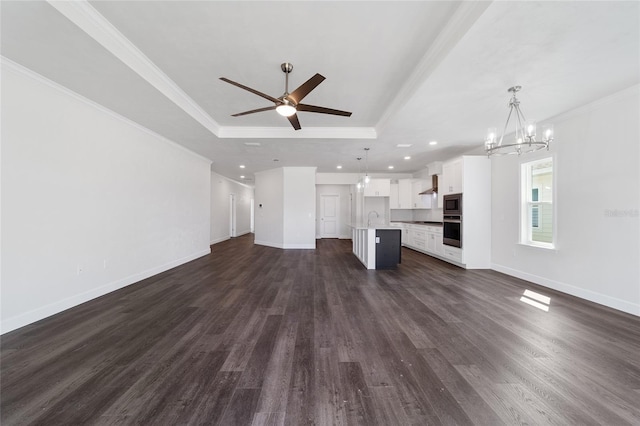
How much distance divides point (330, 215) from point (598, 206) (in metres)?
7.88

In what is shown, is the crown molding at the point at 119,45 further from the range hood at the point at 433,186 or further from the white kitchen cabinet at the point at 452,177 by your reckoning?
A: the range hood at the point at 433,186

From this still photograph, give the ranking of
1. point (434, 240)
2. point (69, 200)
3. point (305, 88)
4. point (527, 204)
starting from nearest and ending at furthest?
point (305, 88)
point (69, 200)
point (527, 204)
point (434, 240)

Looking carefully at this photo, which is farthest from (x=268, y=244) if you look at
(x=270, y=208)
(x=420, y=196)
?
(x=420, y=196)

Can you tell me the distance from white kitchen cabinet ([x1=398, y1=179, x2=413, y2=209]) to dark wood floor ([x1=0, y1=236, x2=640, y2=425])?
16.3ft

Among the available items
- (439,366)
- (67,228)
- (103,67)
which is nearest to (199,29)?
(103,67)

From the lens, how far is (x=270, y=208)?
8203mm

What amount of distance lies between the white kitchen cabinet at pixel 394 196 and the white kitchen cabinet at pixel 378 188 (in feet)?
0.58

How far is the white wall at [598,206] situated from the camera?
2844 millimetres

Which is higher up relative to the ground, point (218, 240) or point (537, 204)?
point (537, 204)

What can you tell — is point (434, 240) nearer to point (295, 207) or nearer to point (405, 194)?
point (405, 194)

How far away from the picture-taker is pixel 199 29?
2227mm

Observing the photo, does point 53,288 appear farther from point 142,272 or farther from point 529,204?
point 529,204

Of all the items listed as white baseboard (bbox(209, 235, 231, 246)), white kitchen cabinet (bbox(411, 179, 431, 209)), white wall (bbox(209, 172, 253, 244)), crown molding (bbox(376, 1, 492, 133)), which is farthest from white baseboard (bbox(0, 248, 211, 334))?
white kitchen cabinet (bbox(411, 179, 431, 209))

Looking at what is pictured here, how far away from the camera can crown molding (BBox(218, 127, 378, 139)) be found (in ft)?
15.4
